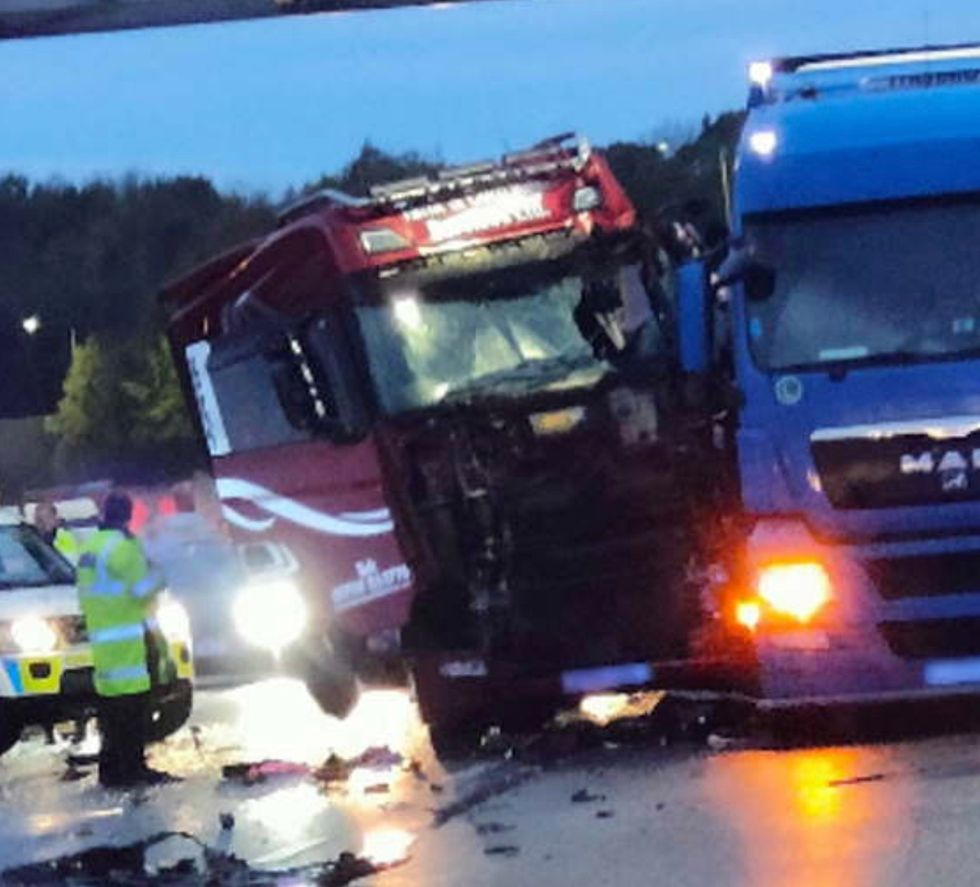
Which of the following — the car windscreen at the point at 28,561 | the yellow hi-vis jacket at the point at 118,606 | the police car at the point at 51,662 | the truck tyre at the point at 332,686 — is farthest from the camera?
the car windscreen at the point at 28,561

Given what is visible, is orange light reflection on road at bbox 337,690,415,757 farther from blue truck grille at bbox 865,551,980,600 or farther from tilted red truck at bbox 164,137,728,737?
blue truck grille at bbox 865,551,980,600

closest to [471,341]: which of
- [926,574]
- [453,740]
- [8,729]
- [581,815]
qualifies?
[453,740]

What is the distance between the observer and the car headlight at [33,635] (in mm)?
15344

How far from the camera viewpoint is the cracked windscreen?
1400 centimetres

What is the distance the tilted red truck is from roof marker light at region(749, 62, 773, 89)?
118 cm

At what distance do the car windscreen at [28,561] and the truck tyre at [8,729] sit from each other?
1.02m

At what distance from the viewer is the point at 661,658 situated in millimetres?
12828

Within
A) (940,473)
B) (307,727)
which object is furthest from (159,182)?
(940,473)

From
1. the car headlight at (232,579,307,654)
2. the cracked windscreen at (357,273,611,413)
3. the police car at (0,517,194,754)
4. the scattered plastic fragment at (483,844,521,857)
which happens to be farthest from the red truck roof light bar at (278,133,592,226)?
the scattered plastic fragment at (483,844,521,857)

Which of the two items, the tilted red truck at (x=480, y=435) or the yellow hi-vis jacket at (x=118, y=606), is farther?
the yellow hi-vis jacket at (x=118, y=606)

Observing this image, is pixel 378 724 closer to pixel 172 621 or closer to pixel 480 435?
pixel 172 621

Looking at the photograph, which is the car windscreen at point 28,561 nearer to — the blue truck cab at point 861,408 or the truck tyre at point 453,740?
the truck tyre at point 453,740

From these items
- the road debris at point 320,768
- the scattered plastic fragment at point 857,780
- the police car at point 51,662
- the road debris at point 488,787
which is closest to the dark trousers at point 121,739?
the road debris at point 320,768

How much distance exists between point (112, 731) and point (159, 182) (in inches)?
2627
